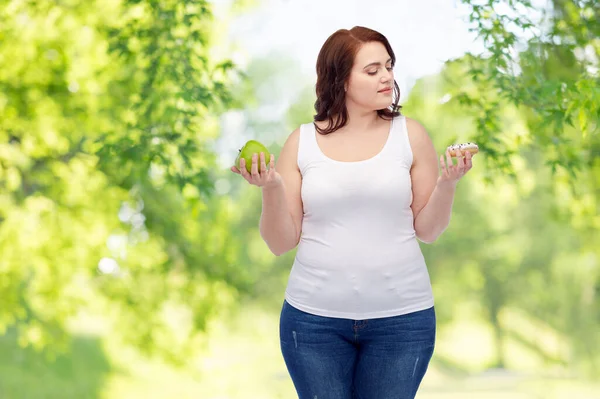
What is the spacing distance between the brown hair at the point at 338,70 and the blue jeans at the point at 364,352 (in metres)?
0.53

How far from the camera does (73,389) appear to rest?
50.5ft

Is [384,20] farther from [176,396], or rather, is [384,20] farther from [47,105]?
[47,105]

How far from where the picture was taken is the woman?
1957mm

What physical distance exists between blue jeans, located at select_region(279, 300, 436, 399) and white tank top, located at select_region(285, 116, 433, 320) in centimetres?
3

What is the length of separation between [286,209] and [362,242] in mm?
217

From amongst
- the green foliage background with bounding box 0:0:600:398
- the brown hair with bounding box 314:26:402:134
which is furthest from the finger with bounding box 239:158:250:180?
the green foliage background with bounding box 0:0:600:398

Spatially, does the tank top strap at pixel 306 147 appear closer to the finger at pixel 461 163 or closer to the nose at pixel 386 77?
the nose at pixel 386 77

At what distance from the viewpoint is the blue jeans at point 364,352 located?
6.40 feet

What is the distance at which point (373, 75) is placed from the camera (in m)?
2.04

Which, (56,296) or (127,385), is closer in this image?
(56,296)

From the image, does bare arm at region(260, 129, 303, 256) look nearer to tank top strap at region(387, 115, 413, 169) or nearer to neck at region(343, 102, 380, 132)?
neck at region(343, 102, 380, 132)

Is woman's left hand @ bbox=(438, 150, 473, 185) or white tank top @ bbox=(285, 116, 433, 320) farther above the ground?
woman's left hand @ bbox=(438, 150, 473, 185)

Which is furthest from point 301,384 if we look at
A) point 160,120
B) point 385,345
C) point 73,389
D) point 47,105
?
point 73,389

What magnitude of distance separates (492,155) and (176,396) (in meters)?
14.9
